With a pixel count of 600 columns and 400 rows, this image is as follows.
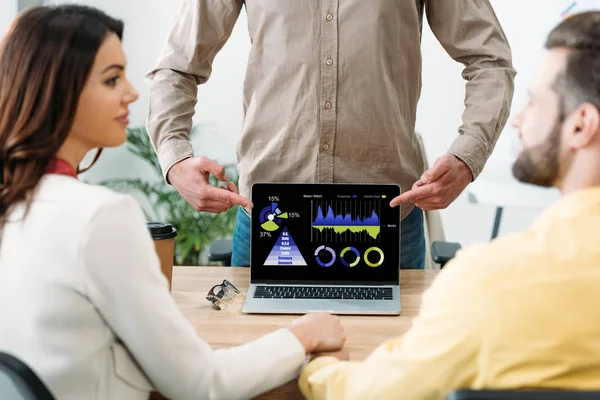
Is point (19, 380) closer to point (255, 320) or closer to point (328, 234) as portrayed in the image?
point (255, 320)

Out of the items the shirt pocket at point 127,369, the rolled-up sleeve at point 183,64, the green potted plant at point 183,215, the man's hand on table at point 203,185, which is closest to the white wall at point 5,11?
the green potted plant at point 183,215

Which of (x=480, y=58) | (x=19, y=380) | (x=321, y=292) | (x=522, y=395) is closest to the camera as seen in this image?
(x=522, y=395)

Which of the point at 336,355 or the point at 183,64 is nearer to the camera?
the point at 336,355

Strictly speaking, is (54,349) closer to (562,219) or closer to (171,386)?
(171,386)

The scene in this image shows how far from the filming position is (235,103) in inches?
168

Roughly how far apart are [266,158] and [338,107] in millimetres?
241

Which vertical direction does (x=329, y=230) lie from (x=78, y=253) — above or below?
below

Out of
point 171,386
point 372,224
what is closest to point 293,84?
point 372,224

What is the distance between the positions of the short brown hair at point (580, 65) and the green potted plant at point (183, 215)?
3.13 m

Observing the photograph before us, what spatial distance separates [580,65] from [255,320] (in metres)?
0.84

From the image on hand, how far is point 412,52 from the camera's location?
2035 mm

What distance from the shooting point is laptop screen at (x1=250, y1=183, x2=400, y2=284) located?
5.82ft

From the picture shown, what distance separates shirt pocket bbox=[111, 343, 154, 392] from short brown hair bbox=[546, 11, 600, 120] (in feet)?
2.50

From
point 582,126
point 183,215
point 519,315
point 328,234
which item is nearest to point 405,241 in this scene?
point 328,234
